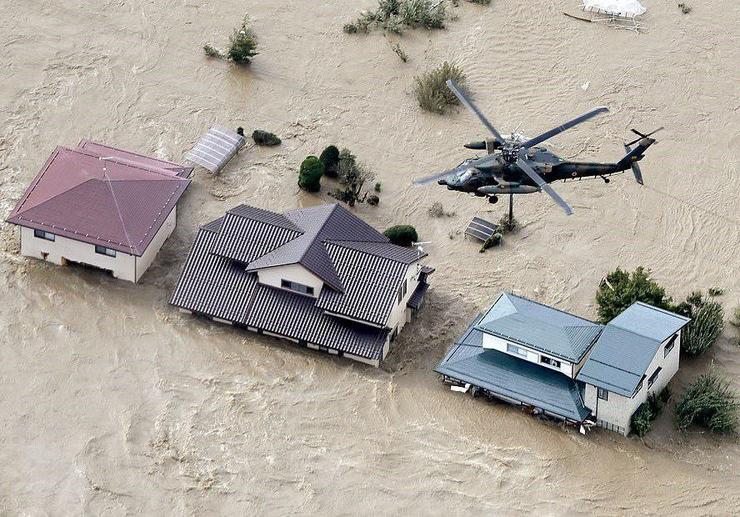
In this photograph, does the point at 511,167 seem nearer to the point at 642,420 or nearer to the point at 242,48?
the point at 642,420

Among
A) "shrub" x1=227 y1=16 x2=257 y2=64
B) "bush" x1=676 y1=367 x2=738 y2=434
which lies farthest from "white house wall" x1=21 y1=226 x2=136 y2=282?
"bush" x1=676 y1=367 x2=738 y2=434

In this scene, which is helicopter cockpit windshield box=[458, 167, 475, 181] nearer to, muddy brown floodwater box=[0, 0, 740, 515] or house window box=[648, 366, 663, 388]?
muddy brown floodwater box=[0, 0, 740, 515]

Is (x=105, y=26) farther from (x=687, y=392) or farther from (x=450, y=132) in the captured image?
(x=687, y=392)

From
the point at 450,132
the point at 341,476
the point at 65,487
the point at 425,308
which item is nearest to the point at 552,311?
the point at 425,308

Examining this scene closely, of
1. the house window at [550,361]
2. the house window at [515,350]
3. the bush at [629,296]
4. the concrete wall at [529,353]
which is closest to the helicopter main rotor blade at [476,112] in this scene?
the bush at [629,296]

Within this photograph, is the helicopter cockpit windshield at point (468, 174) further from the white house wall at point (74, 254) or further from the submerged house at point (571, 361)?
the white house wall at point (74, 254)

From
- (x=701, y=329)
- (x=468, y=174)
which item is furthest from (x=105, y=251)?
(x=701, y=329)

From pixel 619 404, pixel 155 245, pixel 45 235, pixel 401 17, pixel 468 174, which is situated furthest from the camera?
pixel 401 17
